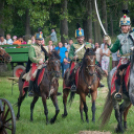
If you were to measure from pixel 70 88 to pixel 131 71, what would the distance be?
3416mm

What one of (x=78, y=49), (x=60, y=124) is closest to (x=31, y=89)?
(x=60, y=124)

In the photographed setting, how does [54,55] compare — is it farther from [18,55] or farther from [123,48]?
[18,55]

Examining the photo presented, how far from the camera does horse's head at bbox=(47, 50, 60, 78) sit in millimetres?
9250

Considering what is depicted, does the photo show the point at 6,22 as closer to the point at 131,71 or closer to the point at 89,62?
the point at 89,62

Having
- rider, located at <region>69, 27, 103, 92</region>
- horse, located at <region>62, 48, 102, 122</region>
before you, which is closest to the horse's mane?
horse, located at <region>62, 48, 102, 122</region>

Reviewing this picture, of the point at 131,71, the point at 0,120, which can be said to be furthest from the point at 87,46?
the point at 0,120

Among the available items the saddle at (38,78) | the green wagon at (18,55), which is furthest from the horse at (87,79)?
the green wagon at (18,55)

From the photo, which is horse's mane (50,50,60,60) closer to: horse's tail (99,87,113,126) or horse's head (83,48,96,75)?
horse's head (83,48,96,75)

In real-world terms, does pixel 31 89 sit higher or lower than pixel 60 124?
higher

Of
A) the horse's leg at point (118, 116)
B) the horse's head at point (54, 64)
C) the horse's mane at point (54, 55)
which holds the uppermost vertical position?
the horse's mane at point (54, 55)

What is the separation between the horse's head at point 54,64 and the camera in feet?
30.3

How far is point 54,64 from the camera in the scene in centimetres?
926

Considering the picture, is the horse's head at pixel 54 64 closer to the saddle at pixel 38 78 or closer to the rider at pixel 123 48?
the saddle at pixel 38 78

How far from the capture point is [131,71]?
296 inches
